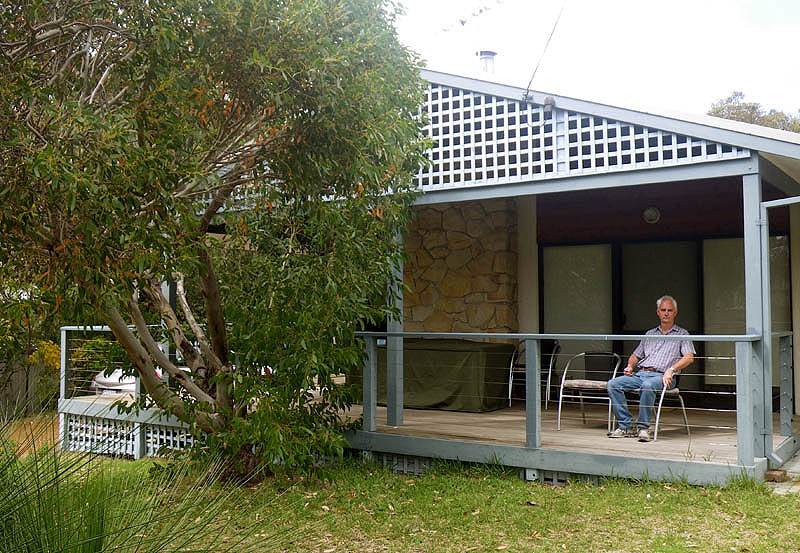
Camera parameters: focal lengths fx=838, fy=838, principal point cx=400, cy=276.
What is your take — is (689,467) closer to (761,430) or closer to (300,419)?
(761,430)

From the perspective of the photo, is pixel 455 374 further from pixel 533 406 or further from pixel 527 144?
pixel 527 144

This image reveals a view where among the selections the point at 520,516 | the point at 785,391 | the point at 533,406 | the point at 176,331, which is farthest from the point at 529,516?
the point at 176,331

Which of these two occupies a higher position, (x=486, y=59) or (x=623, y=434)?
(x=486, y=59)

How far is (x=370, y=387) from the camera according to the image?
7.13 metres

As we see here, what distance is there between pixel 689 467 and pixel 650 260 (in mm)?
3565

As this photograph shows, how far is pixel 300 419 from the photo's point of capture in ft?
19.9

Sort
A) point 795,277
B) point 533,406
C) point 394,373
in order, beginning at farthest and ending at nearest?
point 795,277 < point 394,373 < point 533,406

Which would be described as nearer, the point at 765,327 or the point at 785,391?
the point at 765,327

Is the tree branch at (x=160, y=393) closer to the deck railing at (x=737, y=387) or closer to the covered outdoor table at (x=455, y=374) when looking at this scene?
the deck railing at (x=737, y=387)

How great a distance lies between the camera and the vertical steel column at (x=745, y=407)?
18.2 ft

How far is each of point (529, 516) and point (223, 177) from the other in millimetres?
3062

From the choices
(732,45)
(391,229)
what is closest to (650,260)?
(391,229)

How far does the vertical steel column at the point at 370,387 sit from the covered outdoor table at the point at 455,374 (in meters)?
1.22

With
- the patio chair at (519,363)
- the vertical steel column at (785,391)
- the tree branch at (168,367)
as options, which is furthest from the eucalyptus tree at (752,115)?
the tree branch at (168,367)
